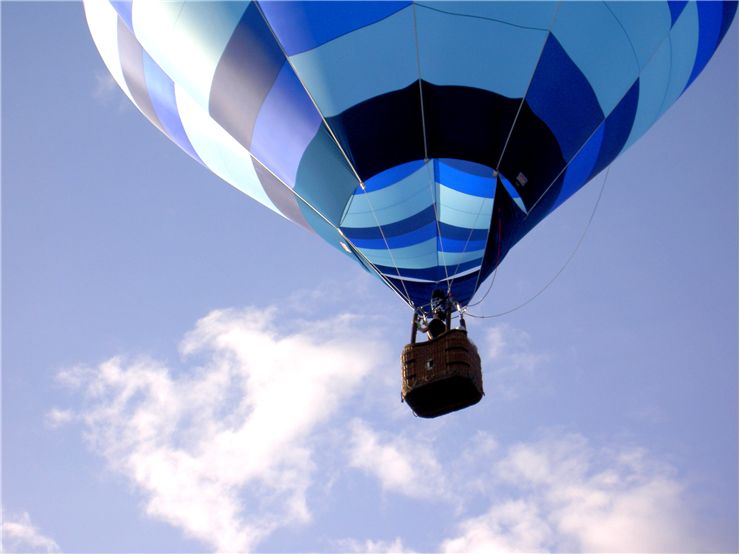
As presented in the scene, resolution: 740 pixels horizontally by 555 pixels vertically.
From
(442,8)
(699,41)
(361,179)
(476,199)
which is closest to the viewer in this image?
(442,8)

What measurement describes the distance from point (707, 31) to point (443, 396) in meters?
4.07

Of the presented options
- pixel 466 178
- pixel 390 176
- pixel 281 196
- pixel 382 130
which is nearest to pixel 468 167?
pixel 466 178

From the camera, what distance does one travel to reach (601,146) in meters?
8.53

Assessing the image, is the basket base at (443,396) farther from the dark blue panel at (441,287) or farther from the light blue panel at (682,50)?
the light blue panel at (682,50)

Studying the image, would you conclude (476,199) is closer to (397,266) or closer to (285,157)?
(397,266)

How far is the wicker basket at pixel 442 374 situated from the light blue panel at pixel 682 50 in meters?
3.15

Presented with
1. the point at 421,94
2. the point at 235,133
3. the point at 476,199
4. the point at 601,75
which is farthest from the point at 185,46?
the point at 601,75

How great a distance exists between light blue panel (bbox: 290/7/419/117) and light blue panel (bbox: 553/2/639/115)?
1112 millimetres

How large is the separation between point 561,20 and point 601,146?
1482 mm

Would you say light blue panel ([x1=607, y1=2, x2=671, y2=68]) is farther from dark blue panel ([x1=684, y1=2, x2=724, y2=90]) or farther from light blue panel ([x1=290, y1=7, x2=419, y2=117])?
light blue panel ([x1=290, y1=7, x2=419, y2=117])

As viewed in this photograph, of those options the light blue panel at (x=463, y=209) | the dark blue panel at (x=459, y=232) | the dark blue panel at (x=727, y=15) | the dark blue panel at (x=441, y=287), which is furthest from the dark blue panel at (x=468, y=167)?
the dark blue panel at (x=727, y=15)

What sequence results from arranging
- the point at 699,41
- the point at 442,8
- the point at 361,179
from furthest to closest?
the point at 699,41 < the point at 361,179 < the point at 442,8

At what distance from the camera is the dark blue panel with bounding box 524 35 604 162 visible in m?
7.46

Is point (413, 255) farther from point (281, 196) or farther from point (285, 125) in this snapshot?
point (285, 125)
